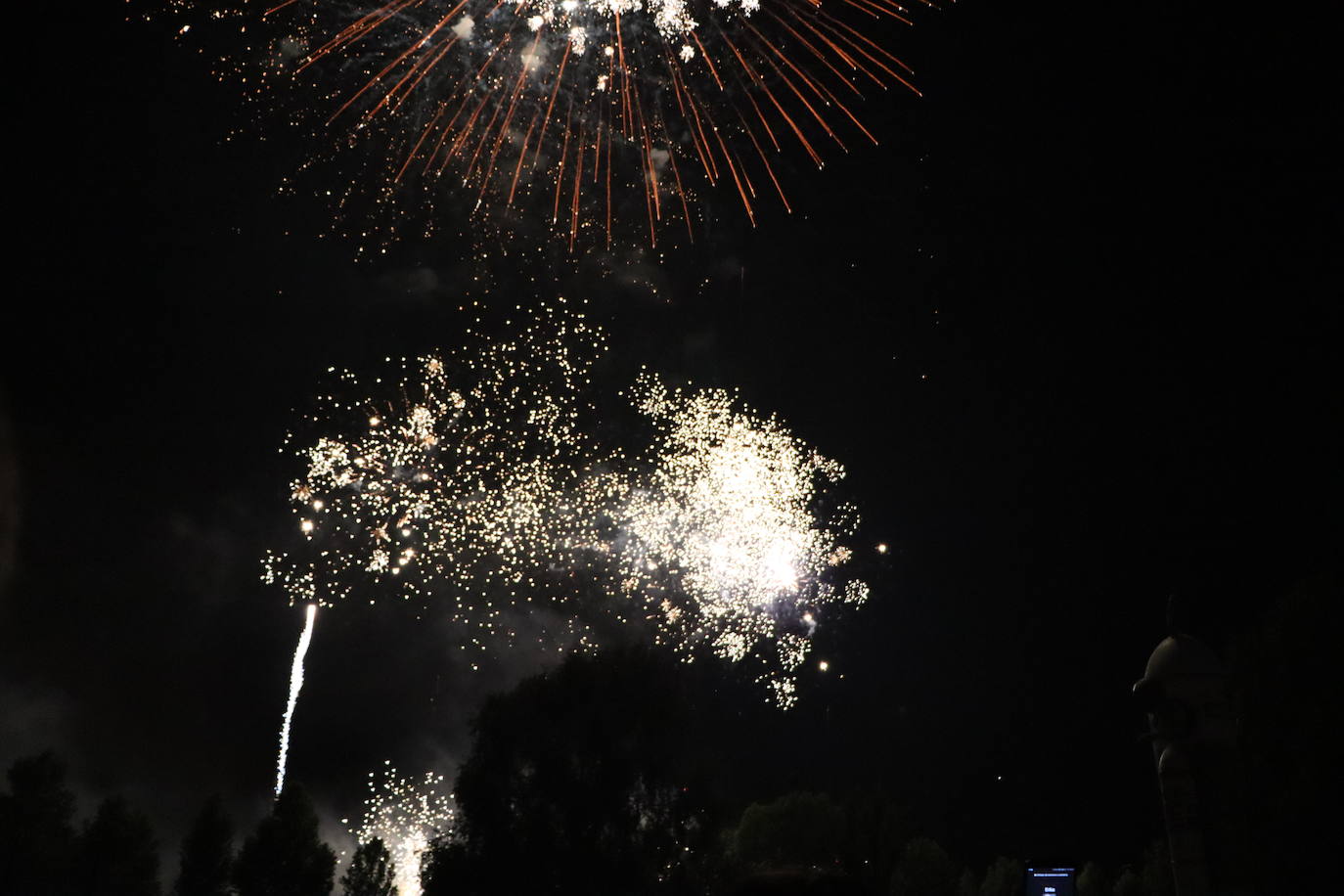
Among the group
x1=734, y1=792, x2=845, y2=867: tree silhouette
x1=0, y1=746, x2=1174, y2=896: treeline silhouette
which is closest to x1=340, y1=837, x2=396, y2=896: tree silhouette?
x1=0, y1=746, x2=1174, y2=896: treeline silhouette

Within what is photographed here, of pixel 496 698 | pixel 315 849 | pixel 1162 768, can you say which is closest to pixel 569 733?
pixel 496 698

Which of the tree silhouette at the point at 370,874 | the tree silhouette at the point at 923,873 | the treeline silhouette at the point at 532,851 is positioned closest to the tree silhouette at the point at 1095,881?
the treeline silhouette at the point at 532,851

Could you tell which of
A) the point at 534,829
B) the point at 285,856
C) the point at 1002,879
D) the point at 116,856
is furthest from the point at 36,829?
the point at 1002,879

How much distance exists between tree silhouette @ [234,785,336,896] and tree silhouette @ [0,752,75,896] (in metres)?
11.4

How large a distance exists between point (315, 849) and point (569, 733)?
22.9 m

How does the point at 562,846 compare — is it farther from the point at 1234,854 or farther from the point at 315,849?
the point at 1234,854

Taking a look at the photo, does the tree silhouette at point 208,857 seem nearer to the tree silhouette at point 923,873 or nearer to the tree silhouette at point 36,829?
the tree silhouette at point 36,829

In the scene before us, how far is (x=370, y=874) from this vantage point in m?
70.0

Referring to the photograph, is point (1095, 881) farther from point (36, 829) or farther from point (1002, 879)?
point (36, 829)

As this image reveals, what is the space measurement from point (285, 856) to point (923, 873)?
123 ft

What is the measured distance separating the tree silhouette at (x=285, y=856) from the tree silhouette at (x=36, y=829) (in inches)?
448

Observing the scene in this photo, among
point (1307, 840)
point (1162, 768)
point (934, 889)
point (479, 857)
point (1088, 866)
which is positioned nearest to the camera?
point (1162, 768)

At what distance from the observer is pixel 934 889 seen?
209ft

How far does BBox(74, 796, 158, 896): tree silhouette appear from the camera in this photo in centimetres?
6138
